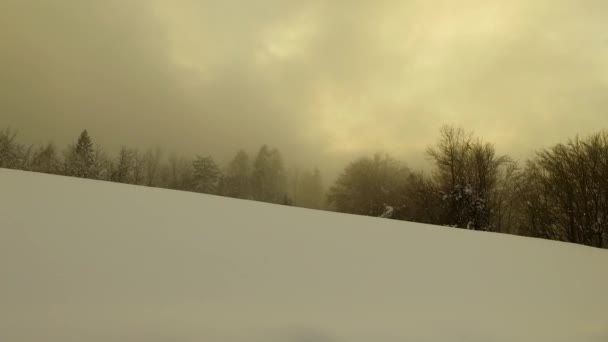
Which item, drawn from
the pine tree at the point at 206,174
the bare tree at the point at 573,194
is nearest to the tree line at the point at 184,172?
the pine tree at the point at 206,174

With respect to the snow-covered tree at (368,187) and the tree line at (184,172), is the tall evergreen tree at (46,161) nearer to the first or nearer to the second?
the tree line at (184,172)

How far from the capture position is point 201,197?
5426 mm

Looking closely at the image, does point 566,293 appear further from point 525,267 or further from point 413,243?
point 413,243

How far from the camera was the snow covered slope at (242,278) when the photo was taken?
9.25ft

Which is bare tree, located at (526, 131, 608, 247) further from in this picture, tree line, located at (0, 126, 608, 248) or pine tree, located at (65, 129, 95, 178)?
pine tree, located at (65, 129, 95, 178)

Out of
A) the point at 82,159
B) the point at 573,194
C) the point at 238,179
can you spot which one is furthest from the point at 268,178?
the point at 573,194

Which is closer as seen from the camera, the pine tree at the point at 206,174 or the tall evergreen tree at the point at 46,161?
the tall evergreen tree at the point at 46,161

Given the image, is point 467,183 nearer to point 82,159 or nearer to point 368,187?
point 368,187

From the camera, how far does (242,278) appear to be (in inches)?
146

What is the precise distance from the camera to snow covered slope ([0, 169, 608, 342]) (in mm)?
2818

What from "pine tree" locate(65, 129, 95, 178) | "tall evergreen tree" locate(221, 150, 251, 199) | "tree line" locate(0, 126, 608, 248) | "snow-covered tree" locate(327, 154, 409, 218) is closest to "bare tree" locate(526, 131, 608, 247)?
"tree line" locate(0, 126, 608, 248)

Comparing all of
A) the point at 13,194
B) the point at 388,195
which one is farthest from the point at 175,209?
the point at 388,195

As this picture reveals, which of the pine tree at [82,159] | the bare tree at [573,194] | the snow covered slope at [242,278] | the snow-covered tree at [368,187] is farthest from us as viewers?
the snow-covered tree at [368,187]

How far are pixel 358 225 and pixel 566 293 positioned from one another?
3103 millimetres
